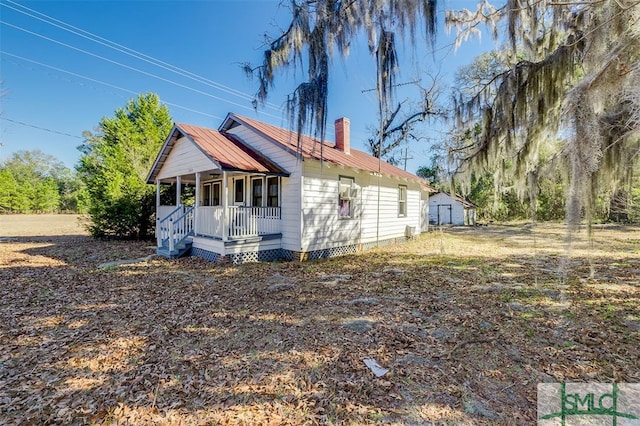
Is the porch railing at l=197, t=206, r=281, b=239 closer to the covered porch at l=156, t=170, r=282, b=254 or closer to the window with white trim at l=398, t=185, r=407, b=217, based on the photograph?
the covered porch at l=156, t=170, r=282, b=254

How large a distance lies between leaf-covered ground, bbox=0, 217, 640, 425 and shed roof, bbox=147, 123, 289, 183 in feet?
10.4

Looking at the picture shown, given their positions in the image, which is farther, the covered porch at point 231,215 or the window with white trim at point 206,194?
the window with white trim at point 206,194

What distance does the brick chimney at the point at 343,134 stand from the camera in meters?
12.2

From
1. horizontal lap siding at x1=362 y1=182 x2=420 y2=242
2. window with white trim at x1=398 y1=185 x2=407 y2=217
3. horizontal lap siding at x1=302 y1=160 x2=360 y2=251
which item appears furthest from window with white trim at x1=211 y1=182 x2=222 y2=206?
window with white trim at x1=398 y1=185 x2=407 y2=217

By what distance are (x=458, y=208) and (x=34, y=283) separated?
2895cm

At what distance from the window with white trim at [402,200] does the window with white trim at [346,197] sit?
3770 mm

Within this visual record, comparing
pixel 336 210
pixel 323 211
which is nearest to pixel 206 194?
pixel 323 211

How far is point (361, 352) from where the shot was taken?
3.31 meters

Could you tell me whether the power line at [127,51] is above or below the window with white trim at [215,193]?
above

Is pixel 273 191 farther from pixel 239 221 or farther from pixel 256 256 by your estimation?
pixel 256 256

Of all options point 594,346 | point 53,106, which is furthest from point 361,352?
point 53,106

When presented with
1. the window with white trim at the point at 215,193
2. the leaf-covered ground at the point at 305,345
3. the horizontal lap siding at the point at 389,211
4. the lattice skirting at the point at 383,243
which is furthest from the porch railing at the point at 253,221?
the window with white trim at the point at 215,193

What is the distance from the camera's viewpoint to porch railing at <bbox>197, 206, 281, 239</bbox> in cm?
840

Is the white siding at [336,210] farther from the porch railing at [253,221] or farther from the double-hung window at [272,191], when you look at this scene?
the double-hung window at [272,191]
